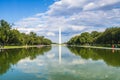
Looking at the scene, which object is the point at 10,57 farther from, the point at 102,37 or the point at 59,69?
the point at 102,37

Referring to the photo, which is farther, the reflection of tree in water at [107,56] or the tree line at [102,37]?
the tree line at [102,37]

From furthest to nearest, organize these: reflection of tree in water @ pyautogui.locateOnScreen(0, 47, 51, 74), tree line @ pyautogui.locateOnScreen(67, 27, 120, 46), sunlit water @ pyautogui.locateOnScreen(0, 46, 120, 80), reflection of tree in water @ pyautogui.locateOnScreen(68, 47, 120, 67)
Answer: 1. tree line @ pyautogui.locateOnScreen(67, 27, 120, 46)
2. reflection of tree in water @ pyautogui.locateOnScreen(68, 47, 120, 67)
3. reflection of tree in water @ pyautogui.locateOnScreen(0, 47, 51, 74)
4. sunlit water @ pyautogui.locateOnScreen(0, 46, 120, 80)

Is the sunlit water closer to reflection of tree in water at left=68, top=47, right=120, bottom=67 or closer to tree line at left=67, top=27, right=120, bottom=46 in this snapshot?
reflection of tree in water at left=68, top=47, right=120, bottom=67

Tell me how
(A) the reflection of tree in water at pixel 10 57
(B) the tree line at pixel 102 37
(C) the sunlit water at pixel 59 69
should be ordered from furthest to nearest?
(B) the tree line at pixel 102 37 → (A) the reflection of tree in water at pixel 10 57 → (C) the sunlit water at pixel 59 69

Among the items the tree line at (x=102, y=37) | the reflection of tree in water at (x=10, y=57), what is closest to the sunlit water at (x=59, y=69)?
the reflection of tree in water at (x=10, y=57)

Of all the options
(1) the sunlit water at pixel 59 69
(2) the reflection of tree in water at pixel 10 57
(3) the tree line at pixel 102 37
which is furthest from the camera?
(3) the tree line at pixel 102 37

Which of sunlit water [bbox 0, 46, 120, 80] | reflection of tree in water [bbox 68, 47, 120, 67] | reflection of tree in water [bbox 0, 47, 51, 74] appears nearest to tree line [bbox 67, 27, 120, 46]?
reflection of tree in water [bbox 68, 47, 120, 67]

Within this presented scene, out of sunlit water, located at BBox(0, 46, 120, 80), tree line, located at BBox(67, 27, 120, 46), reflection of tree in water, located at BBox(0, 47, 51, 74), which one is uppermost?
tree line, located at BBox(67, 27, 120, 46)

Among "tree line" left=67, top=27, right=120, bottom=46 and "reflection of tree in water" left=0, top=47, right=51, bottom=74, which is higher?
"tree line" left=67, top=27, right=120, bottom=46

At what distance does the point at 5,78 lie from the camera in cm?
1409

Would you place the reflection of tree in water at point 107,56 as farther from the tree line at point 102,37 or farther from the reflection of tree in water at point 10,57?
the tree line at point 102,37

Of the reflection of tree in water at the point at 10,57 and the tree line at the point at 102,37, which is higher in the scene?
the tree line at the point at 102,37

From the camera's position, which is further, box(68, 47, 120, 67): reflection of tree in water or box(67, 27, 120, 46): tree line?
box(67, 27, 120, 46): tree line

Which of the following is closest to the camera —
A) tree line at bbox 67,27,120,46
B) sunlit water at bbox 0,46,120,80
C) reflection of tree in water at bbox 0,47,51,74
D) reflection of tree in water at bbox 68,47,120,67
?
sunlit water at bbox 0,46,120,80
